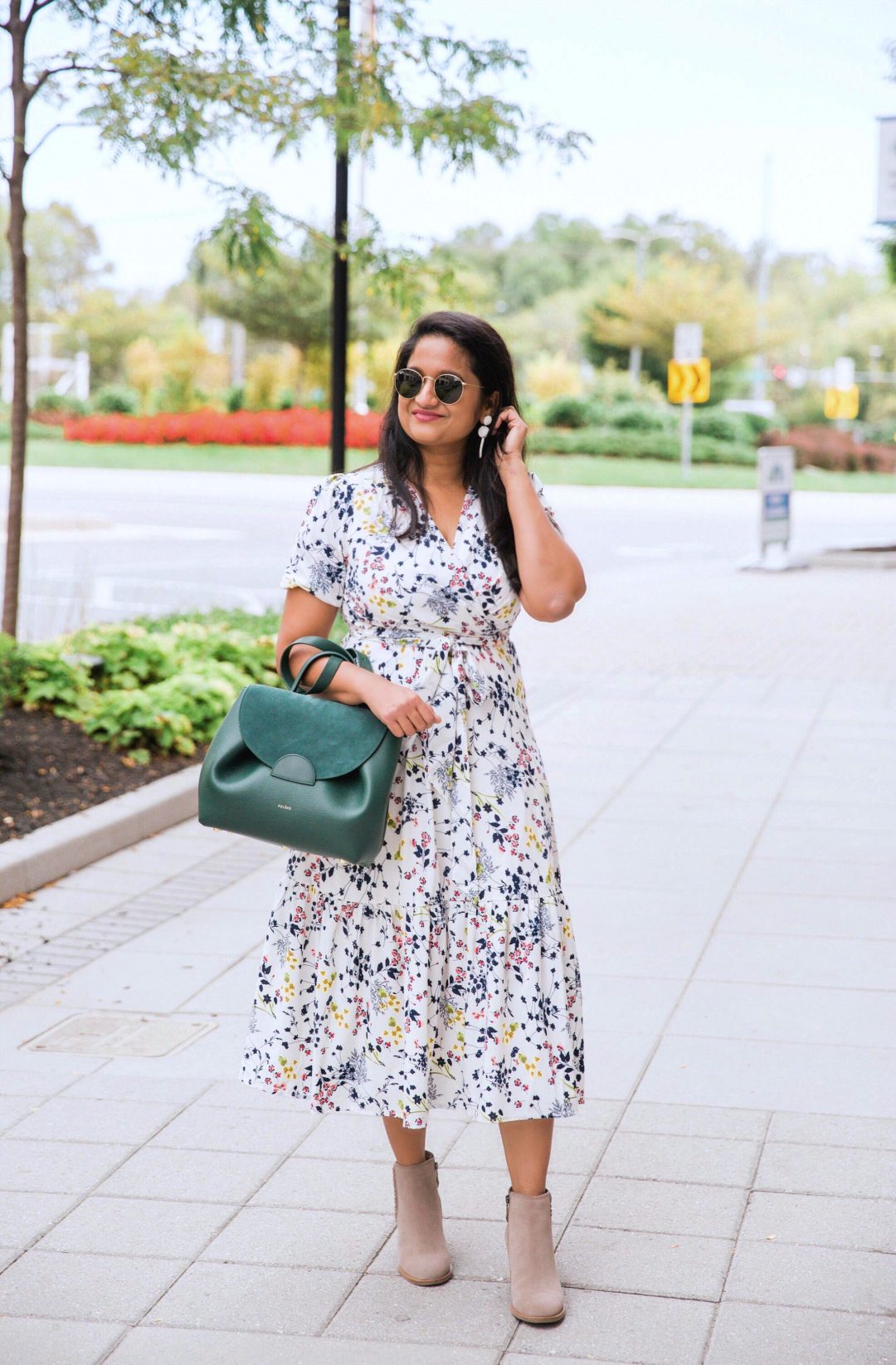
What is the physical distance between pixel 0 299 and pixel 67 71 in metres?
69.7

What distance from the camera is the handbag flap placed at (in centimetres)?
296

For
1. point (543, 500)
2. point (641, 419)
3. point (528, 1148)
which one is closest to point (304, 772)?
point (543, 500)

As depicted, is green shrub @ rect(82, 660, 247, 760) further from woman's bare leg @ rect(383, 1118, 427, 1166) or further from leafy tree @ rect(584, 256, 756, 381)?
leafy tree @ rect(584, 256, 756, 381)

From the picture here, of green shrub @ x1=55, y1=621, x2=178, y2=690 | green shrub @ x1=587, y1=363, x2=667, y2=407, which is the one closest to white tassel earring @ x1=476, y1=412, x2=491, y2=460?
green shrub @ x1=55, y1=621, x2=178, y2=690

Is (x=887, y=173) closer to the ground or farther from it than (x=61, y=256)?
closer to the ground

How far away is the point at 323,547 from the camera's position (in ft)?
10.5

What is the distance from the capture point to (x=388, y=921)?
3.07m

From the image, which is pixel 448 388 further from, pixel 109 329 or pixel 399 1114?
pixel 109 329

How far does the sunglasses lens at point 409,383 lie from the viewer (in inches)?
122

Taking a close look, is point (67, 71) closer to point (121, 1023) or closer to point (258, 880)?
point (258, 880)

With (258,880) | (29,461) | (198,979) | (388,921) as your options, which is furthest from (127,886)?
(29,461)

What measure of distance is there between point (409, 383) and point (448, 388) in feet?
0.28

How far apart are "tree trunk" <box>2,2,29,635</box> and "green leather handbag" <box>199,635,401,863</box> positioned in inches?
193

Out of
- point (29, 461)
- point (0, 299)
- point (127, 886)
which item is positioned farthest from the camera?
point (0, 299)
